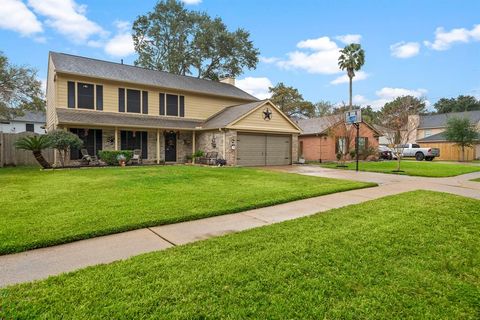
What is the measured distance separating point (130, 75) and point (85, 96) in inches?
130

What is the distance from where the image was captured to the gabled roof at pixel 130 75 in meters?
16.0

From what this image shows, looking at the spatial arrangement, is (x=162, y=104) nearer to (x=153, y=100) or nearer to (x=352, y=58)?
(x=153, y=100)

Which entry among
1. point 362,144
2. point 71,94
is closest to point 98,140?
point 71,94

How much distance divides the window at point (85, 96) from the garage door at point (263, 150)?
29.0 feet

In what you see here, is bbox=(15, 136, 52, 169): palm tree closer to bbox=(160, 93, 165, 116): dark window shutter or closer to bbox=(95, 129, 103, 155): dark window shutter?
bbox=(95, 129, 103, 155): dark window shutter

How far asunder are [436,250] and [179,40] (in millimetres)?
33835

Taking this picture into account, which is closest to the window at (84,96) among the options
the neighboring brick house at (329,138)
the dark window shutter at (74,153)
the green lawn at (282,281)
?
the dark window shutter at (74,153)

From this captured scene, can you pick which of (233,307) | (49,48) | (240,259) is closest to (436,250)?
(240,259)

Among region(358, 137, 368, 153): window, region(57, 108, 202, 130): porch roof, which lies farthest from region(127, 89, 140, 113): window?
region(358, 137, 368, 153): window

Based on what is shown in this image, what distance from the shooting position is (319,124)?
23844 mm

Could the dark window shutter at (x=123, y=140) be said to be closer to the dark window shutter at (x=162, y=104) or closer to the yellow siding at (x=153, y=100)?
the yellow siding at (x=153, y=100)

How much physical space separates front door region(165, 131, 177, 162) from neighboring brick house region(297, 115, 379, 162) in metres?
11.0

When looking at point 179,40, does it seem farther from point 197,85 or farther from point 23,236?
point 23,236

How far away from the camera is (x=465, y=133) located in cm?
2645
